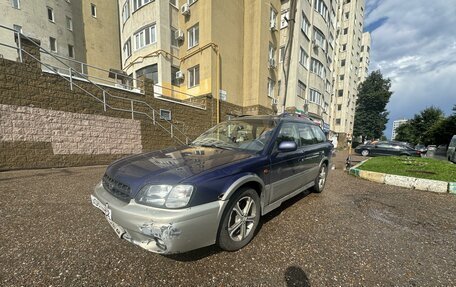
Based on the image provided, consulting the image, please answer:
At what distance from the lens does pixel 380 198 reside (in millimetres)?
4594

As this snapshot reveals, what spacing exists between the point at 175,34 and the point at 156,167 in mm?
15424

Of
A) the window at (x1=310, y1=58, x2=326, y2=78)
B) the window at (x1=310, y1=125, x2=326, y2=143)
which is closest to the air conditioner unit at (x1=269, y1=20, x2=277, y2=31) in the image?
the window at (x1=310, y1=58, x2=326, y2=78)

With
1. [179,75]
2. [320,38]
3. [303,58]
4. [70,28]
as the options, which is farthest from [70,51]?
[320,38]

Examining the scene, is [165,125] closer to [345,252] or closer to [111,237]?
[111,237]

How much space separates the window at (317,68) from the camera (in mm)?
20234

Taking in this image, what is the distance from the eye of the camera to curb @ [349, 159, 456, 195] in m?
5.02

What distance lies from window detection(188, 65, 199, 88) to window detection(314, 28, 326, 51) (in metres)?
14.3

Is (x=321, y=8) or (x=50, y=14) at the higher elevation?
(x=321, y=8)

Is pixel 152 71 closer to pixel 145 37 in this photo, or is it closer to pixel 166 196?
pixel 145 37

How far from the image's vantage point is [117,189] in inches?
85.4

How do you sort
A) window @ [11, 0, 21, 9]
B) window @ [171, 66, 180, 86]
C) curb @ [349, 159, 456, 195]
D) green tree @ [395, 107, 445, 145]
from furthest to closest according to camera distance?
green tree @ [395, 107, 445, 145] → window @ [11, 0, 21, 9] → window @ [171, 66, 180, 86] → curb @ [349, 159, 456, 195]

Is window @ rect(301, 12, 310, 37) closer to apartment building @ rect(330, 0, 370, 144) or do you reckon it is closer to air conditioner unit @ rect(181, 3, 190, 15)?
air conditioner unit @ rect(181, 3, 190, 15)

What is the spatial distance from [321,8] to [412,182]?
73.2 feet

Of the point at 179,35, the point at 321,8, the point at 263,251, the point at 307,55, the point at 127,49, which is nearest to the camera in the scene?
the point at 263,251
